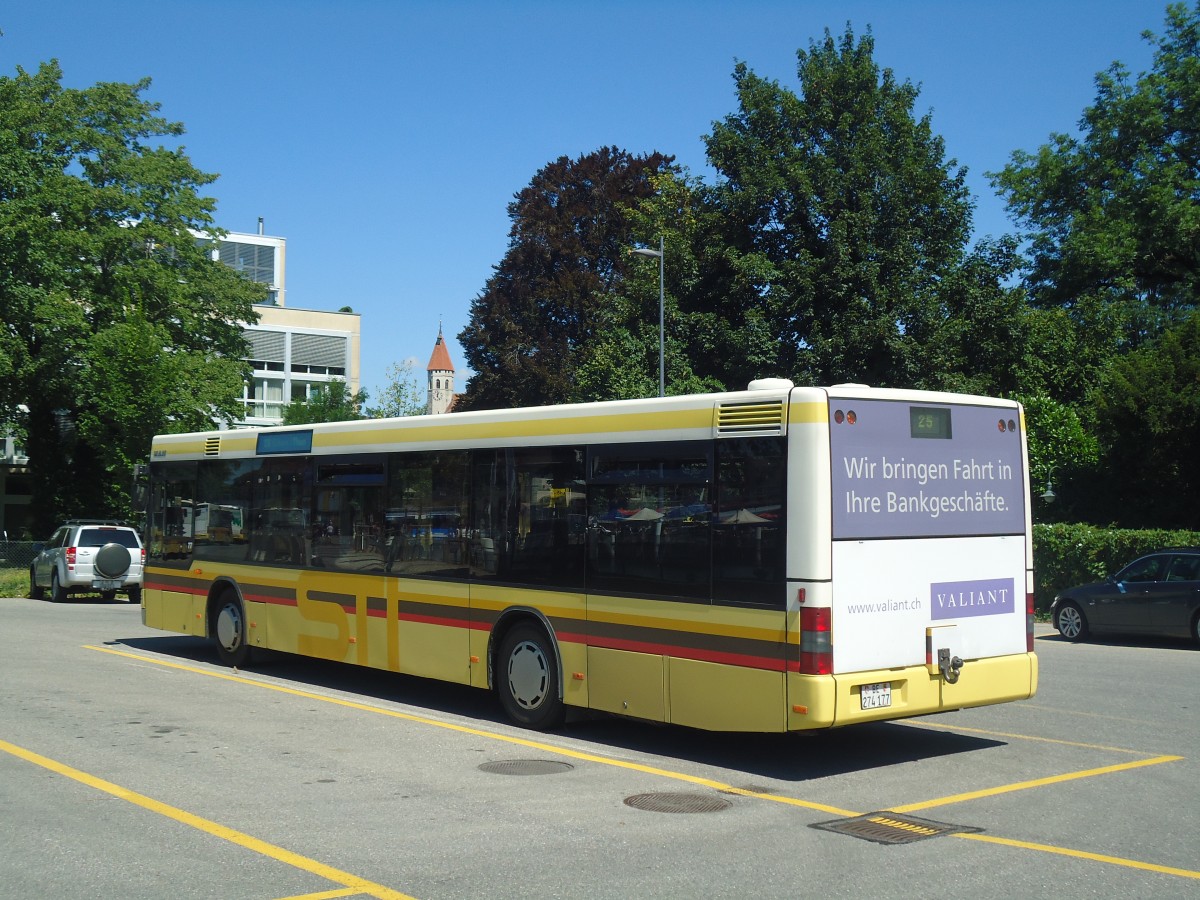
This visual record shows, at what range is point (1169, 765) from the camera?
30.4 feet

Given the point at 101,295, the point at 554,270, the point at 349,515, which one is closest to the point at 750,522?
the point at 349,515

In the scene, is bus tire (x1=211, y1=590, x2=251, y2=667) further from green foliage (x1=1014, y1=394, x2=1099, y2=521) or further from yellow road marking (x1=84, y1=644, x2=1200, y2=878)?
green foliage (x1=1014, y1=394, x2=1099, y2=521)

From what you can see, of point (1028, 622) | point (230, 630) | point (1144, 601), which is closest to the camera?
point (1028, 622)

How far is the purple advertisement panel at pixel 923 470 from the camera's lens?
8805 mm

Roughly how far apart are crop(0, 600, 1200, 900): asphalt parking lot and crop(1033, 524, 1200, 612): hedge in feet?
32.7

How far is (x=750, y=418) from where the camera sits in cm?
901

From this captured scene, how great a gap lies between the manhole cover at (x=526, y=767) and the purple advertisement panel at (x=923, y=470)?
8.81 ft

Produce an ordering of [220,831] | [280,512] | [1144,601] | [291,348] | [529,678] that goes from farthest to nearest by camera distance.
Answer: [291,348] → [1144,601] → [280,512] → [529,678] → [220,831]

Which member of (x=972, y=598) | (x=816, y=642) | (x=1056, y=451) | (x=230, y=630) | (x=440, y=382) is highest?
(x=440, y=382)

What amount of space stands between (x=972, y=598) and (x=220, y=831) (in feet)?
18.6

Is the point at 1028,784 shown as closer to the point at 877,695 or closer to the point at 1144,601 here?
the point at 877,695

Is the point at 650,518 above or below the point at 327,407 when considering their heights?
below

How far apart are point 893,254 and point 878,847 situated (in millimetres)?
28182

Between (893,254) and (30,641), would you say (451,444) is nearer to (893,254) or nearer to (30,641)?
(30,641)
